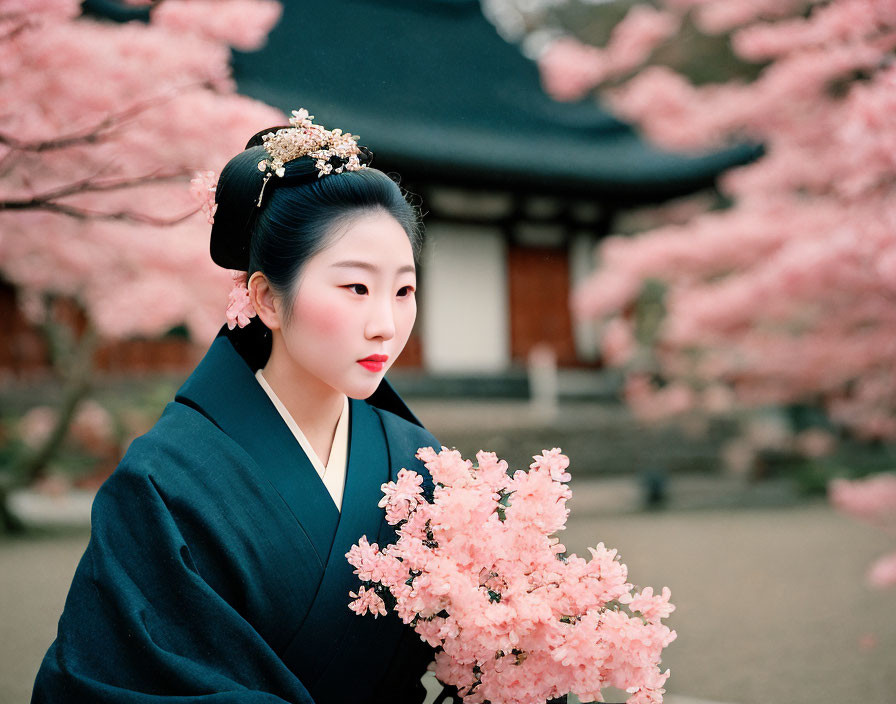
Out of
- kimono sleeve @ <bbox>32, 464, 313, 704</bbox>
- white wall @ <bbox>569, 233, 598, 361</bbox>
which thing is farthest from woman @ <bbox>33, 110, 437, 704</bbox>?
white wall @ <bbox>569, 233, 598, 361</bbox>

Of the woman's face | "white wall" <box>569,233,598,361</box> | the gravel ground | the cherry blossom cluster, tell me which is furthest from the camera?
"white wall" <box>569,233,598,361</box>

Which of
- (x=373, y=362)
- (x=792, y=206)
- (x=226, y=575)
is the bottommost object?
(x=226, y=575)

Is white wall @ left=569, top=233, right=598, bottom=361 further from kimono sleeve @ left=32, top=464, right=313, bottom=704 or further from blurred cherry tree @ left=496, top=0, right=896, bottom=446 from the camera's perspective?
kimono sleeve @ left=32, top=464, right=313, bottom=704

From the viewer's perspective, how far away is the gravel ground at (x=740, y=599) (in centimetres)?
384

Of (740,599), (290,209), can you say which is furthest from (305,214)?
(740,599)

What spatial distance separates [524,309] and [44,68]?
10.6 m

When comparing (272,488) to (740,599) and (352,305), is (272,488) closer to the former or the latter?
(352,305)

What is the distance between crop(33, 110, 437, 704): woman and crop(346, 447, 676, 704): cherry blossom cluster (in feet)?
0.64

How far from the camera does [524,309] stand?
13.1 meters

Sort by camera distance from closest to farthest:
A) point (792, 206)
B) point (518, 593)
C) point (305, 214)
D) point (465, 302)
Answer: point (518, 593) < point (305, 214) < point (792, 206) < point (465, 302)

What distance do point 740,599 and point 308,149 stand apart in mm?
4959

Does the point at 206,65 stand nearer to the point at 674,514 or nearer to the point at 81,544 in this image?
the point at 81,544

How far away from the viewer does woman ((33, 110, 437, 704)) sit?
1.34 metres

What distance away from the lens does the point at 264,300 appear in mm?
1607
